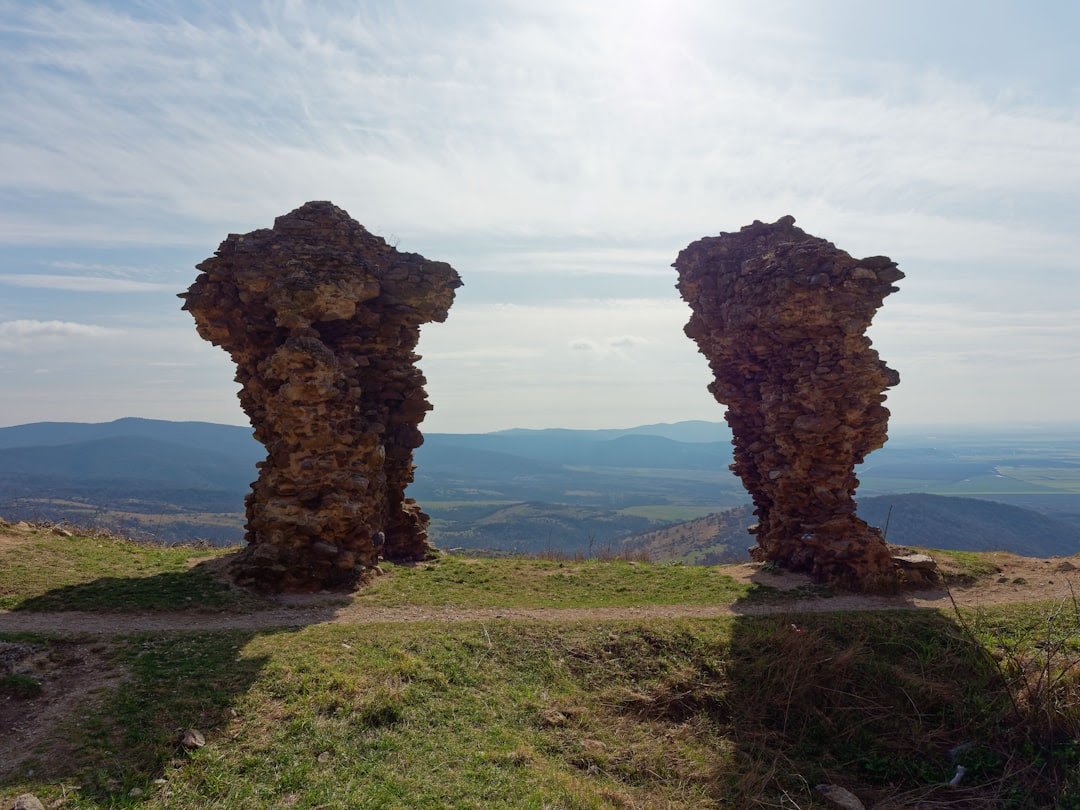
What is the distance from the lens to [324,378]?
62.3ft

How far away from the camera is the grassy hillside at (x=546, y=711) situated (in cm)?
892

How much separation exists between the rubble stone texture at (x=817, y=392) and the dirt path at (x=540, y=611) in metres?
1.59

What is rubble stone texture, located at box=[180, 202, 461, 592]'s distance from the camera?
734 inches

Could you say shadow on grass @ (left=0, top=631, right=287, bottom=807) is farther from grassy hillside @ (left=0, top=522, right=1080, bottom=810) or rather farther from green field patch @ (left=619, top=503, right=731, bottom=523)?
green field patch @ (left=619, top=503, right=731, bottom=523)

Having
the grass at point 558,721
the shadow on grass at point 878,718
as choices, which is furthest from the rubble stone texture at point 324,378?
the shadow on grass at point 878,718

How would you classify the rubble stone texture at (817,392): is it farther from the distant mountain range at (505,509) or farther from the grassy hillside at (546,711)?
the distant mountain range at (505,509)

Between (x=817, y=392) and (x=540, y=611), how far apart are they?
1220 centimetres

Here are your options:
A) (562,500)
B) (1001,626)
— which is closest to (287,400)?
(1001,626)

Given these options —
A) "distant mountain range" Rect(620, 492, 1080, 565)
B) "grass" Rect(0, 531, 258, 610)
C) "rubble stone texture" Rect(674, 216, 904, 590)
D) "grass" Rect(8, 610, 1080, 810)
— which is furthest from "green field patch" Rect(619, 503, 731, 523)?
"grass" Rect(8, 610, 1080, 810)

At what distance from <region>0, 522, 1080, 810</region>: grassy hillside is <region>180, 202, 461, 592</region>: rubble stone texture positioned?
3.19m

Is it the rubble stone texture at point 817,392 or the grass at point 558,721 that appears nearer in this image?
the grass at point 558,721

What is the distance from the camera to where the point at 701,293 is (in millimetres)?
26438

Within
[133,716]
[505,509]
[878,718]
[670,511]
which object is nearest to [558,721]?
[878,718]

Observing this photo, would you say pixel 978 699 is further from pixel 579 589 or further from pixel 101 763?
pixel 101 763
